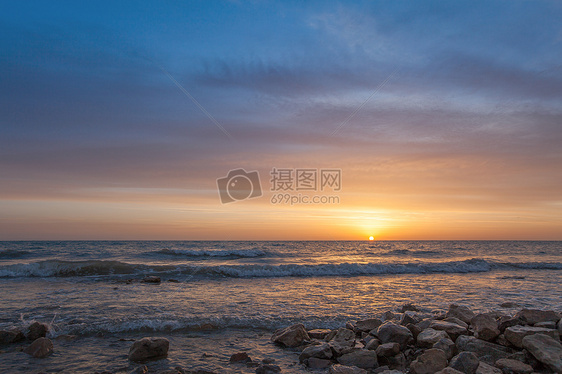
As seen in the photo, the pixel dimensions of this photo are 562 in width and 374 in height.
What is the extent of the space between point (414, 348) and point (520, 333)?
6.12 ft

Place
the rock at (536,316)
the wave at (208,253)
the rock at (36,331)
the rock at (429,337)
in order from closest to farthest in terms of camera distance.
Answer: the rock at (429,337), the rock at (536,316), the rock at (36,331), the wave at (208,253)

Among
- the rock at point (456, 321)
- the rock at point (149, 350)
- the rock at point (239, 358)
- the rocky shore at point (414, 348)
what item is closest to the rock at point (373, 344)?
the rocky shore at point (414, 348)

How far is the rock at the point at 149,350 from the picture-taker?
657 centimetres

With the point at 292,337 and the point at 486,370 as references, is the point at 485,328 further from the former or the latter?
the point at 292,337

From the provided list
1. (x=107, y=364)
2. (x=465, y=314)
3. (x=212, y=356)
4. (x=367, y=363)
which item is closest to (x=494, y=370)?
(x=367, y=363)

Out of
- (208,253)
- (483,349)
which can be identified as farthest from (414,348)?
(208,253)

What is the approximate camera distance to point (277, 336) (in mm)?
7824

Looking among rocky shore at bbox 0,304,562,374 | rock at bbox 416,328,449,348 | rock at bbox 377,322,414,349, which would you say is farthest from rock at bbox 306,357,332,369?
rock at bbox 416,328,449,348

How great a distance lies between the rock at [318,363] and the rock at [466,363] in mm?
2048

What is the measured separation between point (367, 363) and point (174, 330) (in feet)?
15.9

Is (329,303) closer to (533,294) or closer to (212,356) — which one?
(212,356)

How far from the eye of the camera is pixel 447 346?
20.8 feet

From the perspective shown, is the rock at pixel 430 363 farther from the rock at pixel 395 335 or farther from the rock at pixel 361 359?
the rock at pixel 395 335

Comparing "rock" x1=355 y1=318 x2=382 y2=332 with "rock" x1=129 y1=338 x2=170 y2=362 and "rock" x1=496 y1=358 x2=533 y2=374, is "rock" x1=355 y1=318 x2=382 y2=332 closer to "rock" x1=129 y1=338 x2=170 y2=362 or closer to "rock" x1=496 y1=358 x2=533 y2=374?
"rock" x1=496 y1=358 x2=533 y2=374
